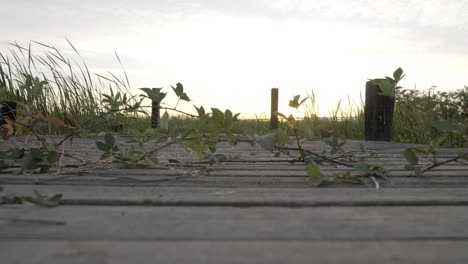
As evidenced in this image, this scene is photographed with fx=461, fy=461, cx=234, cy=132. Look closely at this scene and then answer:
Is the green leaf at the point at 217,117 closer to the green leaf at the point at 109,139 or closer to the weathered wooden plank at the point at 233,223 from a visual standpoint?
the green leaf at the point at 109,139

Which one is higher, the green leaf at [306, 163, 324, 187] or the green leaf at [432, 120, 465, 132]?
the green leaf at [432, 120, 465, 132]

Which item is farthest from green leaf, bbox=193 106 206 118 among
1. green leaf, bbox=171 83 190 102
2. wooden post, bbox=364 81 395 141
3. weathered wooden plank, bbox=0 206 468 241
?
wooden post, bbox=364 81 395 141

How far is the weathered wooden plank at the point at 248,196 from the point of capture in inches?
42.8

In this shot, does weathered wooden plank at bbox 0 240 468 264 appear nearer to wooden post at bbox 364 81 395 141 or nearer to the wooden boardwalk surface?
the wooden boardwalk surface

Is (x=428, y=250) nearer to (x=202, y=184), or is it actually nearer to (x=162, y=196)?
(x=162, y=196)

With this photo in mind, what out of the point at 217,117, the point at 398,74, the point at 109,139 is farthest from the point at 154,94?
the point at 398,74

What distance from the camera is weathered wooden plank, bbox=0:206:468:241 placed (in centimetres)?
82

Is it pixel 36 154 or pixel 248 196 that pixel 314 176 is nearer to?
pixel 248 196

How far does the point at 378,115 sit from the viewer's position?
15.3ft

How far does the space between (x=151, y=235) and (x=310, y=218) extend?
34 cm

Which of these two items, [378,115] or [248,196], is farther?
[378,115]

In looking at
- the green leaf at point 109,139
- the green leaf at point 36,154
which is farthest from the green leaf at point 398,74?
the green leaf at point 36,154

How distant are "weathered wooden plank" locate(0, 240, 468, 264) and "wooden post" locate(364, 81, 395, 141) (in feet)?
13.0

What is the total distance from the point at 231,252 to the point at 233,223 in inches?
7.1
